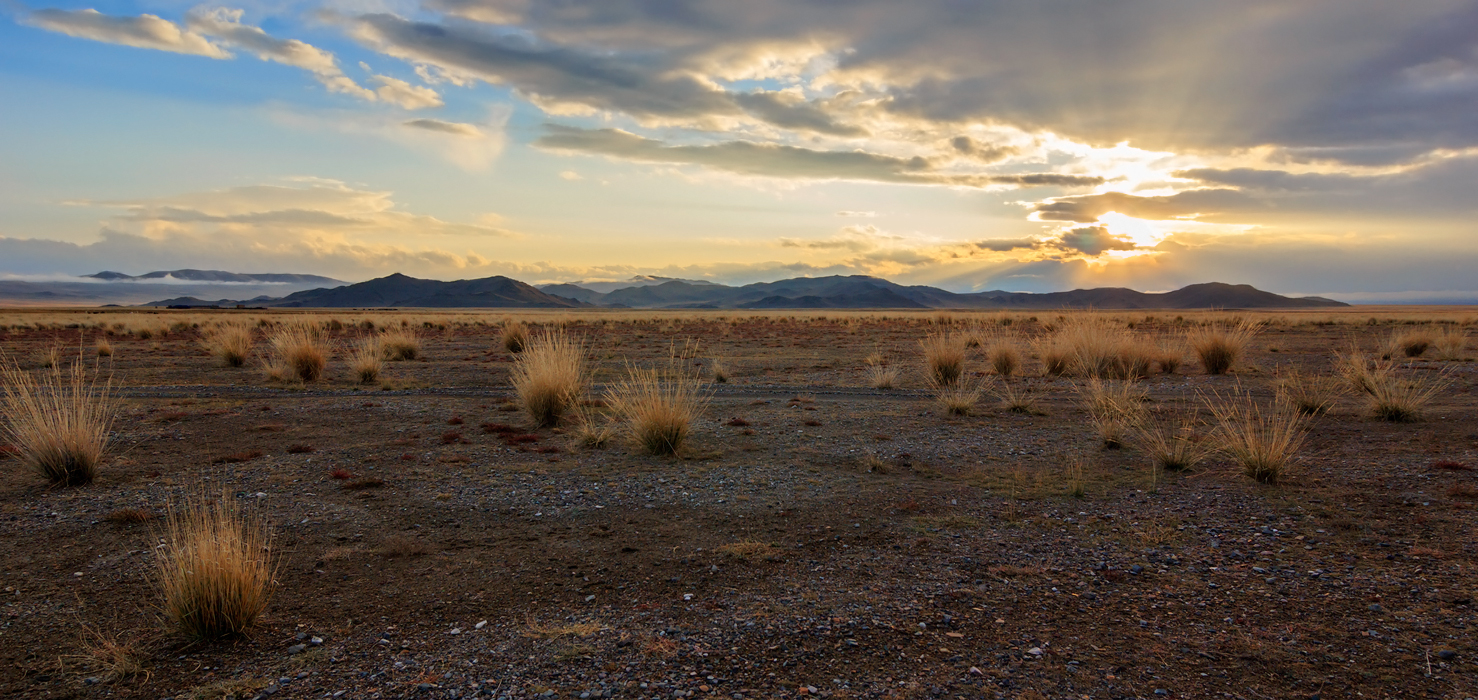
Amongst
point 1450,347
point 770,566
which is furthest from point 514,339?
point 1450,347

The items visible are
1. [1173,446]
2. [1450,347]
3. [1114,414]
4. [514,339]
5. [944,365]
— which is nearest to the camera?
[1173,446]

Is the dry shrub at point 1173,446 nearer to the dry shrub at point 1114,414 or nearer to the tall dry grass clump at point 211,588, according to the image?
the dry shrub at point 1114,414

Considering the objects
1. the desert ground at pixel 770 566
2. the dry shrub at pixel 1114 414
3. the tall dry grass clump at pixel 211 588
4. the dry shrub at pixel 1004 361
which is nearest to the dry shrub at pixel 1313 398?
the desert ground at pixel 770 566

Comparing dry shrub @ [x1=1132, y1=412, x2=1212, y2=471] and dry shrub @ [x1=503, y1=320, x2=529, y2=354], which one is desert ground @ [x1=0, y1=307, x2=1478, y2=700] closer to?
dry shrub @ [x1=1132, y1=412, x2=1212, y2=471]

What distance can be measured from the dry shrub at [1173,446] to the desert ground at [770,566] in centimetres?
17

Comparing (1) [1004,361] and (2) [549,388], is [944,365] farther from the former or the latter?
(2) [549,388]

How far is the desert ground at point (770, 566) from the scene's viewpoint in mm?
3600

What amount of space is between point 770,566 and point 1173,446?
212 inches

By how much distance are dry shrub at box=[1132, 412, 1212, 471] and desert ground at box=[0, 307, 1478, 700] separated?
17 cm

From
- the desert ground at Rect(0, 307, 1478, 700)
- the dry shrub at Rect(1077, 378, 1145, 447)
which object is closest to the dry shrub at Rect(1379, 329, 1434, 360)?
the desert ground at Rect(0, 307, 1478, 700)

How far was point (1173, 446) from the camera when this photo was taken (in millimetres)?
7984

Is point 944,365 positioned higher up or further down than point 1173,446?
higher up

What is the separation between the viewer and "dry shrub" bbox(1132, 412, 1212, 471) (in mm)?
7559

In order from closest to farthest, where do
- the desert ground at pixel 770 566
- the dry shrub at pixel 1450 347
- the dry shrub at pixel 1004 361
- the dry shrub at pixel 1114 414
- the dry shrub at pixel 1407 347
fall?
the desert ground at pixel 770 566 < the dry shrub at pixel 1114 414 < the dry shrub at pixel 1004 361 < the dry shrub at pixel 1450 347 < the dry shrub at pixel 1407 347
